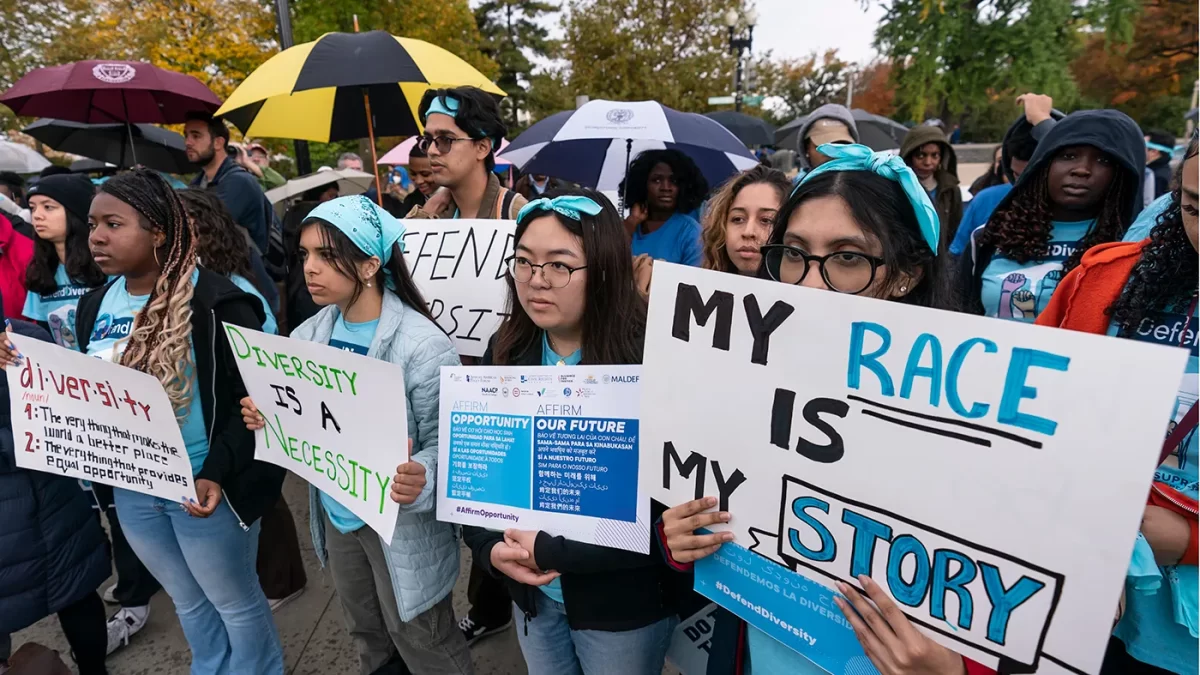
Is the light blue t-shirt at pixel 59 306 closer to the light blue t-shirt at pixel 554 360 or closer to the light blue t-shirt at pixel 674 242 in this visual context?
the light blue t-shirt at pixel 554 360

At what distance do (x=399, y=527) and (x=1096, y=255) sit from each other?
2.07m

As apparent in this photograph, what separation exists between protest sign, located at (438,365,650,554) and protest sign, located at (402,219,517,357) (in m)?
1.10

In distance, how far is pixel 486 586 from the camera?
9.75 ft

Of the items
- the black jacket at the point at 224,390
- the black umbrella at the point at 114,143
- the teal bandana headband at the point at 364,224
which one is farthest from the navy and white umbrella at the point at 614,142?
the black umbrella at the point at 114,143

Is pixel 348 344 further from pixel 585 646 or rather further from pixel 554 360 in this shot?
pixel 585 646

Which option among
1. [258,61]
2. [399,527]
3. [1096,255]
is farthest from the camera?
[258,61]

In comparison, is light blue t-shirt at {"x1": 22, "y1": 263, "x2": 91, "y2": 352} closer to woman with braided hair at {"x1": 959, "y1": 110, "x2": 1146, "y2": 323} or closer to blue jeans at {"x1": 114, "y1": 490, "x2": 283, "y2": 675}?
blue jeans at {"x1": 114, "y1": 490, "x2": 283, "y2": 675}

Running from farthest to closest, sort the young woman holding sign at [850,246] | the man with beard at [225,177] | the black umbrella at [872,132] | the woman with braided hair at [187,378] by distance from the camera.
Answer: the black umbrella at [872,132]
the man with beard at [225,177]
the woman with braided hair at [187,378]
the young woman holding sign at [850,246]

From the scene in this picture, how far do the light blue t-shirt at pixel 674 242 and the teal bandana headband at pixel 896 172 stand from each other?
196 centimetres

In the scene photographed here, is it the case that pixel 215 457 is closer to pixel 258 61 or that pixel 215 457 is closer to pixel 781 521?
pixel 781 521

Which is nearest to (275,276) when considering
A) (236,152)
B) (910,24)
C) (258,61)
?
(236,152)

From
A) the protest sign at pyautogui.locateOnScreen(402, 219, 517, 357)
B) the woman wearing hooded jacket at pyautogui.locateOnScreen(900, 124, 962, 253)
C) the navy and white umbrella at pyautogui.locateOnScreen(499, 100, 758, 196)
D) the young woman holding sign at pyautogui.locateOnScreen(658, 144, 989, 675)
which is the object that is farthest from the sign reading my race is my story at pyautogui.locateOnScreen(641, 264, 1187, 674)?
the woman wearing hooded jacket at pyautogui.locateOnScreen(900, 124, 962, 253)

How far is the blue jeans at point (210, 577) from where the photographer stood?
2232 millimetres

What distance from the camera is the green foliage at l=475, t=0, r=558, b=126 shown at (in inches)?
1155
